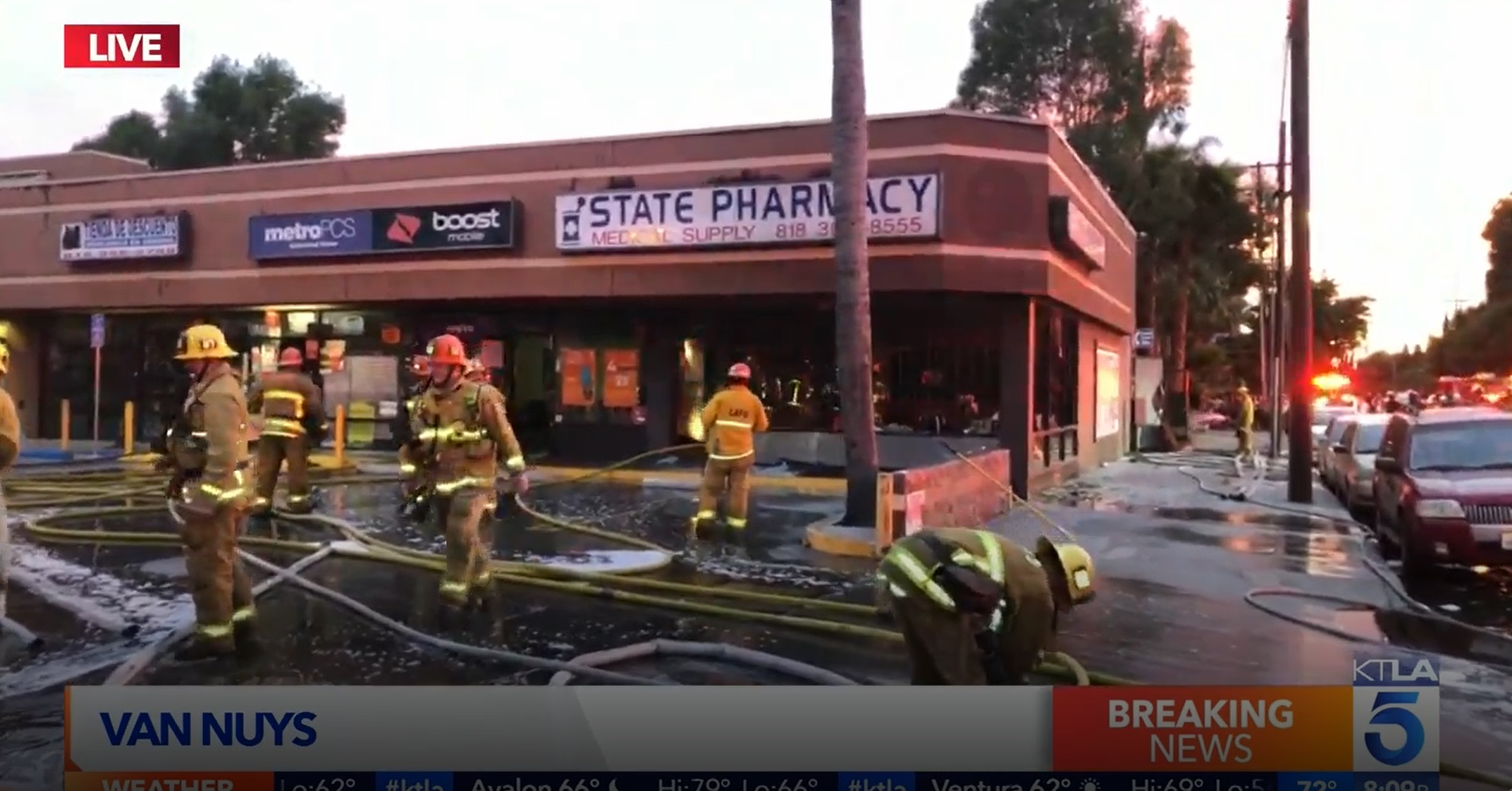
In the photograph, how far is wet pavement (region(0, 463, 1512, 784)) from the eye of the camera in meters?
4.87

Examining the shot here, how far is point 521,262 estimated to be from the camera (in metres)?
17.1

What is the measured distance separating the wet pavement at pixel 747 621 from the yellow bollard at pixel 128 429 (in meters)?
6.75

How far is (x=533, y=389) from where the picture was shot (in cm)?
1898

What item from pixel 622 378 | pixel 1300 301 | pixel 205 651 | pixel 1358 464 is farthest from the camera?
pixel 622 378

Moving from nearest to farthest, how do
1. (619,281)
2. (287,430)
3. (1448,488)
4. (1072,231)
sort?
(1448,488)
(287,430)
(1072,231)
(619,281)

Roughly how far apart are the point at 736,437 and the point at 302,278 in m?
10.6

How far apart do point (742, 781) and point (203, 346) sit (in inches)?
155

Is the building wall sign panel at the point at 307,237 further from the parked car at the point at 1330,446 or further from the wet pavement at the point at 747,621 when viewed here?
the parked car at the point at 1330,446

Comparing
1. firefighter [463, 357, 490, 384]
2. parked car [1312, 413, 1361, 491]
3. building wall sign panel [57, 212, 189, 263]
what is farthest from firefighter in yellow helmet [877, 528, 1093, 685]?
building wall sign panel [57, 212, 189, 263]

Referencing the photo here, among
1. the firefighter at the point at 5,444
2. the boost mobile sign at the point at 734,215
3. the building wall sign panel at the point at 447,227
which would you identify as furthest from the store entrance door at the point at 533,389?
the firefighter at the point at 5,444

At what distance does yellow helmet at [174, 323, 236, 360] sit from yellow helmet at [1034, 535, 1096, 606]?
165 inches

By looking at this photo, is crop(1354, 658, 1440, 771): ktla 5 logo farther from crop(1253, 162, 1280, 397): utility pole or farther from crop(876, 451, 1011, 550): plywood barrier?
crop(1253, 162, 1280, 397): utility pole

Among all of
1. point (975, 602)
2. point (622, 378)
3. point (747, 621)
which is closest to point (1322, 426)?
point (622, 378)

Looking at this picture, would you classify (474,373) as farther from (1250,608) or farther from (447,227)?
(447,227)
